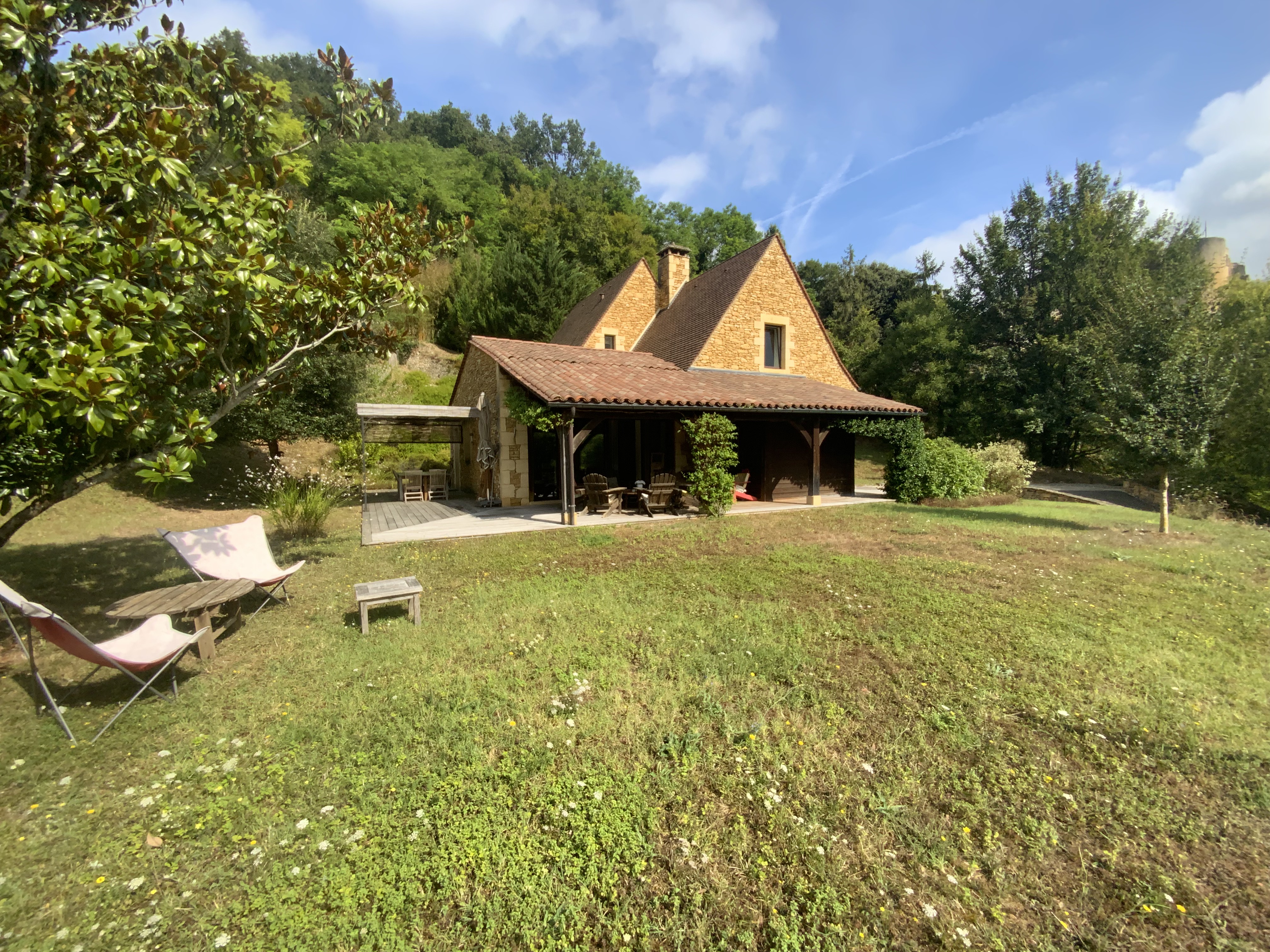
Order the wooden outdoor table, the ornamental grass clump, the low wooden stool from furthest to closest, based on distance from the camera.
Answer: the ornamental grass clump < the low wooden stool < the wooden outdoor table

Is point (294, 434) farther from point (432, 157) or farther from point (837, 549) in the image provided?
point (432, 157)

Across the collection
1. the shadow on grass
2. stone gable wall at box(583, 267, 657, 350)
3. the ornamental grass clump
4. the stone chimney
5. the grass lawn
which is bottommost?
the grass lawn

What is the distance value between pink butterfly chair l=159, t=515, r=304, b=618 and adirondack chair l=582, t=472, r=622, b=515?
21.2 feet

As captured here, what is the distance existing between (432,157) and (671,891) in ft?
142

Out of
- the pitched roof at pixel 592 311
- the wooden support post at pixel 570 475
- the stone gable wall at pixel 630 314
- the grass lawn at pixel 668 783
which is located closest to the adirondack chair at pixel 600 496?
the wooden support post at pixel 570 475

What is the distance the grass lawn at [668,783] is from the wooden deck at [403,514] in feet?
14.6

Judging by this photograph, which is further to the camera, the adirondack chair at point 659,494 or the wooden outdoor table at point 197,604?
the adirondack chair at point 659,494

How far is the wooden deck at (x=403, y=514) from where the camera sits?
33.7 feet

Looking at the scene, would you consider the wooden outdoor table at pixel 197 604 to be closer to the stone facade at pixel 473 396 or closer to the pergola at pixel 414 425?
the pergola at pixel 414 425

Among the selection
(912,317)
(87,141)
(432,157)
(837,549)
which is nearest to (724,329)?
(837,549)

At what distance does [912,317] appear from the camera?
3153cm

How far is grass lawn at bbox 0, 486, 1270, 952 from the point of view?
2205 mm

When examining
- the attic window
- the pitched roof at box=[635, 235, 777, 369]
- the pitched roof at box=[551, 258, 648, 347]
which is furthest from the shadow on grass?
the pitched roof at box=[551, 258, 648, 347]

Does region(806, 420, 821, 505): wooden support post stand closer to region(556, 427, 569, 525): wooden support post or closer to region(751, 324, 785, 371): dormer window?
region(751, 324, 785, 371): dormer window
